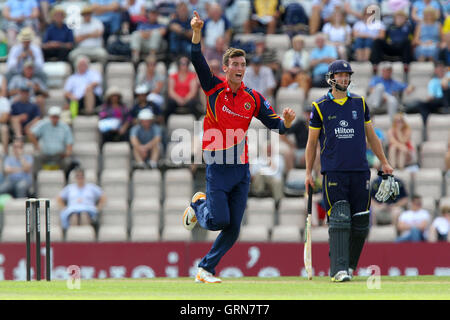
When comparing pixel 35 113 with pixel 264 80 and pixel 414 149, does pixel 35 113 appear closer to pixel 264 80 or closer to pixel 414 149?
pixel 264 80

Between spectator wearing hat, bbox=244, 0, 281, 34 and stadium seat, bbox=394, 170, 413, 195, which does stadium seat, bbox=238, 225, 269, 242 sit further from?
spectator wearing hat, bbox=244, 0, 281, 34

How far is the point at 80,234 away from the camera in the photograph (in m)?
19.2

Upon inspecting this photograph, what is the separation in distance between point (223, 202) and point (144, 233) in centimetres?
765

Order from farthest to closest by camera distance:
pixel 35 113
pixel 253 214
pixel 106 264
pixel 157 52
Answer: pixel 157 52 < pixel 35 113 < pixel 253 214 < pixel 106 264

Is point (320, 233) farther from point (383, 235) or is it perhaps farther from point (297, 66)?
point (297, 66)

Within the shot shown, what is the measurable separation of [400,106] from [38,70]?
732 cm

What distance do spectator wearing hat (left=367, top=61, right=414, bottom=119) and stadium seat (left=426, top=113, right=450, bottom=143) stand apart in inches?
29.2

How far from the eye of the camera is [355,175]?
480 inches

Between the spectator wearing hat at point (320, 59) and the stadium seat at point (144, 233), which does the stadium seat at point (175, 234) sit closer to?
the stadium seat at point (144, 233)

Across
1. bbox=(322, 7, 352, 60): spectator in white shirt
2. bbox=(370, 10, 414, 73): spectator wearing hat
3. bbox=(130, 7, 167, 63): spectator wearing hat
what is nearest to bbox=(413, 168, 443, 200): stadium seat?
bbox=(370, 10, 414, 73): spectator wearing hat

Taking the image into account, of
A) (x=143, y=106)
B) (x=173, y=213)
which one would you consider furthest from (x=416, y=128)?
(x=143, y=106)

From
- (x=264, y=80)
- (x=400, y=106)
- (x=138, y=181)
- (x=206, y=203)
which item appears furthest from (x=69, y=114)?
(x=206, y=203)

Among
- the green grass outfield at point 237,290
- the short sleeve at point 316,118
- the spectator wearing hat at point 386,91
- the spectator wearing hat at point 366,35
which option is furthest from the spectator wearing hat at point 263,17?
the short sleeve at point 316,118

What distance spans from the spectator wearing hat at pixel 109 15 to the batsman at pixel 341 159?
11.8 m
